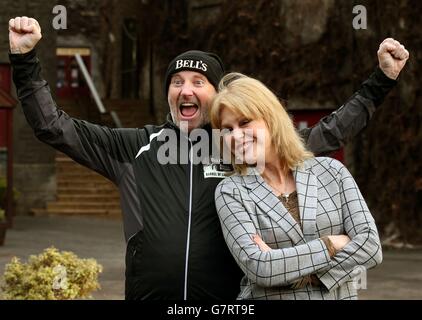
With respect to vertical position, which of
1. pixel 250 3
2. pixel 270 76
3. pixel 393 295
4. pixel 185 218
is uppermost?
pixel 250 3

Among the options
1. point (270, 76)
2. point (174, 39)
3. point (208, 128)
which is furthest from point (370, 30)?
point (208, 128)

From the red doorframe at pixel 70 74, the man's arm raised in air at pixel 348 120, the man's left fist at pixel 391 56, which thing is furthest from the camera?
the red doorframe at pixel 70 74

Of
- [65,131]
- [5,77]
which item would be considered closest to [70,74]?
[5,77]

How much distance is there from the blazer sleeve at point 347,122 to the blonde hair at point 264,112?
0.49 m

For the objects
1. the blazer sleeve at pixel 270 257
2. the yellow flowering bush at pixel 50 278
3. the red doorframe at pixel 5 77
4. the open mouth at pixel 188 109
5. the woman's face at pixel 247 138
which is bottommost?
the yellow flowering bush at pixel 50 278

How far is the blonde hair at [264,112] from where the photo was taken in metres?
2.96

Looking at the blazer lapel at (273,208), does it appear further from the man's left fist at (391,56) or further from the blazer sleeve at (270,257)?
the man's left fist at (391,56)

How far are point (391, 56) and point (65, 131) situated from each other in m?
1.26

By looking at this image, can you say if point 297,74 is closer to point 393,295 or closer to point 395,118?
point 395,118

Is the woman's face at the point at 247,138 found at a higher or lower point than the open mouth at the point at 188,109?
lower

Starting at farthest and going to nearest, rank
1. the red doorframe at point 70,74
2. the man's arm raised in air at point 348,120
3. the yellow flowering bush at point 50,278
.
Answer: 1. the red doorframe at point 70,74
2. the yellow flowering bush at point 50,278
3. the man's arm raised in air at point 348,120

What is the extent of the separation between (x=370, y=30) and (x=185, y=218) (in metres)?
12.3

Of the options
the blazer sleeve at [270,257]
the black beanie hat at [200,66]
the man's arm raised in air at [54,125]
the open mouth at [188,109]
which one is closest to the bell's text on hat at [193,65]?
the black beanie hat at [200,66]

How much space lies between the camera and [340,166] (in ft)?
9.95
